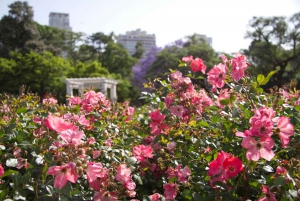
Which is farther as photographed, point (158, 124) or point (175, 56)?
point (175, 56)

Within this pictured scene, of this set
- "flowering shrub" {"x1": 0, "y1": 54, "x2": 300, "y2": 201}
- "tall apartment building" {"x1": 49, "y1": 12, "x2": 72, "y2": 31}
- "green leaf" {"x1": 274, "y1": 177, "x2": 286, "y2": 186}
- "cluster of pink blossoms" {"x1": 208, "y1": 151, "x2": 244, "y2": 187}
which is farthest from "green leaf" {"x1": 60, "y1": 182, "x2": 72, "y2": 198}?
"tall apartment building" {"x1": 49, "y1": 12, "x2": 72, "y2": 31}

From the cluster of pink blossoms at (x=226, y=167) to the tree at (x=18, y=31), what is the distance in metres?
20.6

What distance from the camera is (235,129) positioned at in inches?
56.9

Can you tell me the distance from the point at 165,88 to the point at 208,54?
20.1 meters

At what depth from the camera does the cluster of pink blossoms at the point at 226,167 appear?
1.16 meters

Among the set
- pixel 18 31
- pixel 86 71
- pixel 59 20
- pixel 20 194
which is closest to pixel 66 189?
pixel 20 194

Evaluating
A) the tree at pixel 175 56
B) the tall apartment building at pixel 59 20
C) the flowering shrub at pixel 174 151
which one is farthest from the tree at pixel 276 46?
the tall apartment building at pixel 59 20

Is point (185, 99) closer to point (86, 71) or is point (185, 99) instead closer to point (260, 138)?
point (260, 138)

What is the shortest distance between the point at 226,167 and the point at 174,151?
1.58 feet

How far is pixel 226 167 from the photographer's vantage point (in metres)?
1.17

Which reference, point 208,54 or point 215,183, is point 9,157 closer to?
point 215,183

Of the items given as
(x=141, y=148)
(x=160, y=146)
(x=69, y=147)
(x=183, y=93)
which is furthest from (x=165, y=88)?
(x=69, y=147)

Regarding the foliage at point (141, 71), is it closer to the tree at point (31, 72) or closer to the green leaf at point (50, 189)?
the tree at point (31, 72)

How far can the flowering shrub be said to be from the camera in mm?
1069
